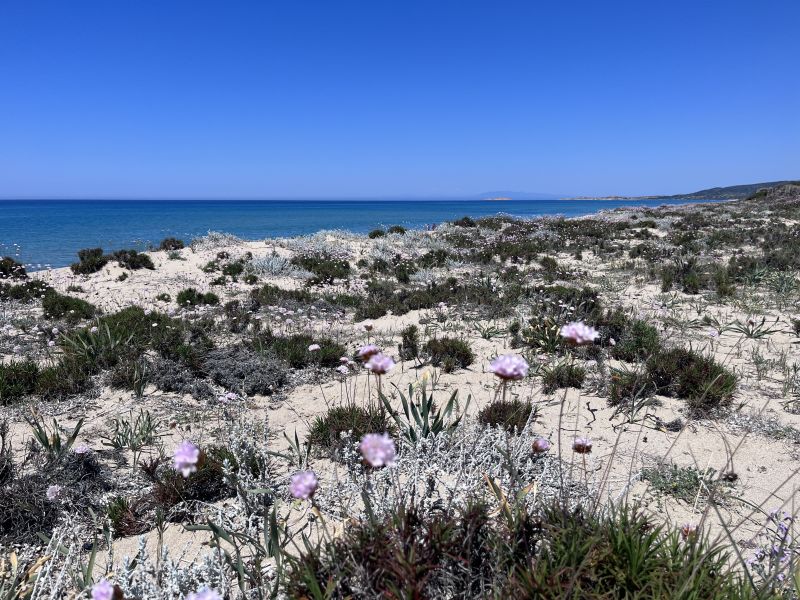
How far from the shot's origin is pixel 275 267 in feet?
44.9

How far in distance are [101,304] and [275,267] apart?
468 cm

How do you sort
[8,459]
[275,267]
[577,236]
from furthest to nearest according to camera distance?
[577,236] < [275,267] < [8,459]

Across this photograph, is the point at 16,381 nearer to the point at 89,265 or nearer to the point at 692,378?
the point at 692,378

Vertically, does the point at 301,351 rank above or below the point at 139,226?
below

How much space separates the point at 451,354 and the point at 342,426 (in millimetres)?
2534

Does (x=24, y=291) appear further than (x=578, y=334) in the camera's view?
Yes

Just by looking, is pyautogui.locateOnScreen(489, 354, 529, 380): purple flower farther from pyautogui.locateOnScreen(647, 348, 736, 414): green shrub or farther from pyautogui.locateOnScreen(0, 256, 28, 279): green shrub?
pyautogui.locateOnScreen(0, 256, 28, 279): green shrub

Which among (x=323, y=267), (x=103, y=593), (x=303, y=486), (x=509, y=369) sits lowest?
(x=323, y=267)

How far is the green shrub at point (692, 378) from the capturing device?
4.83 meters

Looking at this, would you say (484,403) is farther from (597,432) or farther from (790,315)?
(790,315)

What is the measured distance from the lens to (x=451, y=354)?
253 inches

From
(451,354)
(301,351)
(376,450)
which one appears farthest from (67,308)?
(376,450)

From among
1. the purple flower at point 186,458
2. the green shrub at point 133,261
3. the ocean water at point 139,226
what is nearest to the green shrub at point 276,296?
the green shrub at point 133,261

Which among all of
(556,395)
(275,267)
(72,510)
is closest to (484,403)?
(556,395)
